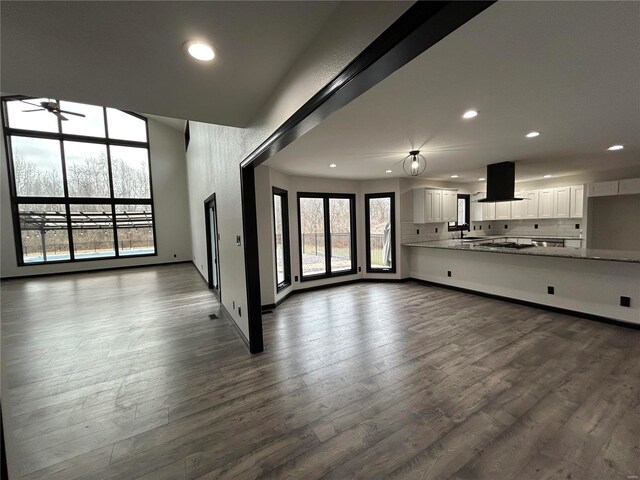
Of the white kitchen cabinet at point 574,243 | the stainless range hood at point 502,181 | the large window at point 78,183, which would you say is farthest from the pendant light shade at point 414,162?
the large window at point 78,183

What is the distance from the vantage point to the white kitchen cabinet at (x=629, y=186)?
4961 millimetres

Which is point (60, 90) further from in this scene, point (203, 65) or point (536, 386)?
point (536, 386)

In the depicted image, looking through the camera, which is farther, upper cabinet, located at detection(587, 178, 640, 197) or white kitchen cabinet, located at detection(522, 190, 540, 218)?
white kitchen cabinet, located at detection(522, 190, 540, 218)

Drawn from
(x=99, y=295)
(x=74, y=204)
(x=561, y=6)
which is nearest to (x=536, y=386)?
(x=561, y=6)

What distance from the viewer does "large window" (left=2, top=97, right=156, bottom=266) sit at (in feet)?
24.6

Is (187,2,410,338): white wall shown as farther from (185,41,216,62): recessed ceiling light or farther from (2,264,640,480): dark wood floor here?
(2,264,640,480): dark wood floor

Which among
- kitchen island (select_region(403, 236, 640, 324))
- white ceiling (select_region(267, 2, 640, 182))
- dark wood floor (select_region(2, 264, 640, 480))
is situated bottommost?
dark wood floor (select_region(2, 264, 640, 480))

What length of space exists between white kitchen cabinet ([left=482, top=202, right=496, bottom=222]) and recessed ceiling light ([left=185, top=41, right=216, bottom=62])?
8.00 metres

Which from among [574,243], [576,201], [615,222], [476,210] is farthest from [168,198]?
[615,222]

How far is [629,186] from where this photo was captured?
504cm

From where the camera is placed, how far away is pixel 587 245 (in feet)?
19.3

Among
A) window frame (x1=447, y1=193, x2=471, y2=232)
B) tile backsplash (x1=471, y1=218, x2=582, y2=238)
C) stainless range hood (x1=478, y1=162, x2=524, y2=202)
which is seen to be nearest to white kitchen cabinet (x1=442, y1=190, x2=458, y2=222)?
window frame (x1=447, y1=193, x2=471, y2=232)

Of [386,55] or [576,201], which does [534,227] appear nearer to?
[576,201]

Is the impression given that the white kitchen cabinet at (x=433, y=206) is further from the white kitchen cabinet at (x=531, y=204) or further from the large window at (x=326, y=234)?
the white kitchen cabinet at (x=531, y=204)
